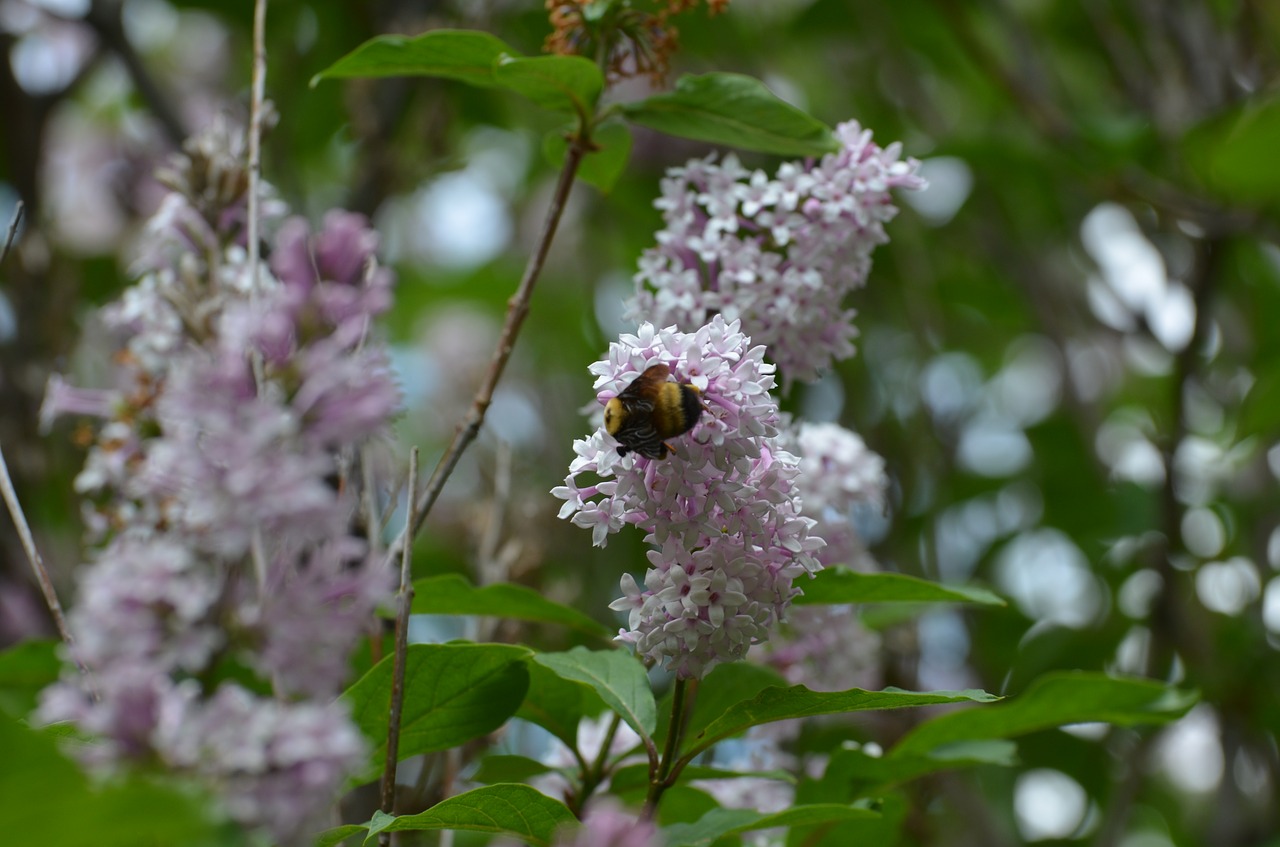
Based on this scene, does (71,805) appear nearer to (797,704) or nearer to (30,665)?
(797,704)

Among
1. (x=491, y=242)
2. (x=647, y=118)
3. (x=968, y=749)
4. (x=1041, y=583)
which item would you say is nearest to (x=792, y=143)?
(x=647, y=118)

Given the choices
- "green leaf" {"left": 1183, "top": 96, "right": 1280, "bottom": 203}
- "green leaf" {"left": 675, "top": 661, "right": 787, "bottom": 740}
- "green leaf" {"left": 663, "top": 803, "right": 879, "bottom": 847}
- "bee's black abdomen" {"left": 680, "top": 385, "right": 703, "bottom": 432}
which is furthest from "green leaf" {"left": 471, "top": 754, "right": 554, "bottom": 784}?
"green leaf" {"left": 1183, "top": 96, "right": 1280, "bottom": 203}

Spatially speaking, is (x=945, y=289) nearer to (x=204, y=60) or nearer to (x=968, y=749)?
(x=968, y=749)

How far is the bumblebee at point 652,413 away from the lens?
1.07 meters

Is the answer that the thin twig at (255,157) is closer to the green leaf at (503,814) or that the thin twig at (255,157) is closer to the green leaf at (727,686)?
the green leaf at (503,814)

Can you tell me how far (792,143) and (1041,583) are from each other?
93.6 inches

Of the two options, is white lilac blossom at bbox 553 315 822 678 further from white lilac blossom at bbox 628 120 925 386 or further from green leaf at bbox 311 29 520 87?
green leaf at bbox 311 29 520 87

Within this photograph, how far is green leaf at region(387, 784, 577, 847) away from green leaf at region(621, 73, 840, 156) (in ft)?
2.62

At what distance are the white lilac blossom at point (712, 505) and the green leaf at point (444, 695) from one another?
8.5 inches

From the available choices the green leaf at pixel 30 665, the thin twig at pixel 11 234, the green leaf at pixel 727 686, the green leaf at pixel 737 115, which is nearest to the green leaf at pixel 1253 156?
the green leaf at pixel 737 115

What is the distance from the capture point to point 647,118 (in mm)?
1526

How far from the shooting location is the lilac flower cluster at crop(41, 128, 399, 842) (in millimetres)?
773

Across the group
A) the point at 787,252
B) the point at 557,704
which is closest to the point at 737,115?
the point at 787,252

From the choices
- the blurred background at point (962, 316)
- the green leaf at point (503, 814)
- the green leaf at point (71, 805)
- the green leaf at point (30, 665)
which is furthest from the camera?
the blurred background at point (962, 316)
